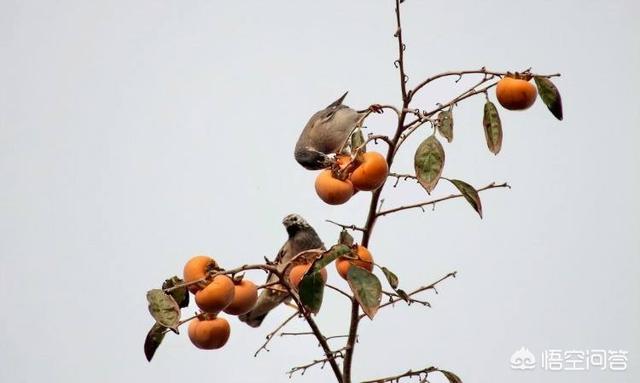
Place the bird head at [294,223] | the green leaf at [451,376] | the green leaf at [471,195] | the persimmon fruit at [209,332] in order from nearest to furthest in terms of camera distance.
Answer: the persimmon fruit at [209,332] < the green leaf at [471,195] < the green leaf at [451,376] < the bird head at [294,223]

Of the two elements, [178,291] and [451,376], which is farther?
[451,376]

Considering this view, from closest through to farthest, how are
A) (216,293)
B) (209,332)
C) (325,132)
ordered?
1. (216,293)
2. (209,332)
3. (325,132)

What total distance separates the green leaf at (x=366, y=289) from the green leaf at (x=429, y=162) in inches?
→ 10.4

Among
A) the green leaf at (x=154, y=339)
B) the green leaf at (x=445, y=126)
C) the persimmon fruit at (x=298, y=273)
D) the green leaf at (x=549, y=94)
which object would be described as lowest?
the green leaf at (x=154, y=339)

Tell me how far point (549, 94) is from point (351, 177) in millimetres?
477

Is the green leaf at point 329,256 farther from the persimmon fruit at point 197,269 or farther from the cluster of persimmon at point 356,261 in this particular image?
the persimmon fruit at point 197,269

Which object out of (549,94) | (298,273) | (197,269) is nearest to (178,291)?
(197,269)

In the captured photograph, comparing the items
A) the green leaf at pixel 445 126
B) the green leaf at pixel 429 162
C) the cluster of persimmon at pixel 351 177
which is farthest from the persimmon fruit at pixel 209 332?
the green leaf at pixel 445 126

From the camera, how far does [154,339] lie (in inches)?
67.9

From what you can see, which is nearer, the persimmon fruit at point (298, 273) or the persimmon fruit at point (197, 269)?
the persimmon fruit at point (197, 269)

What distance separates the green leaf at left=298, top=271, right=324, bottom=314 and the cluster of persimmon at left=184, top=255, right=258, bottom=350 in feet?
0.43

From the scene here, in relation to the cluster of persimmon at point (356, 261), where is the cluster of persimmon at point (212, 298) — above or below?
below

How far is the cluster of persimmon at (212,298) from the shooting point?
1599mm

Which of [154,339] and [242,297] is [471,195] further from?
[154,339]
